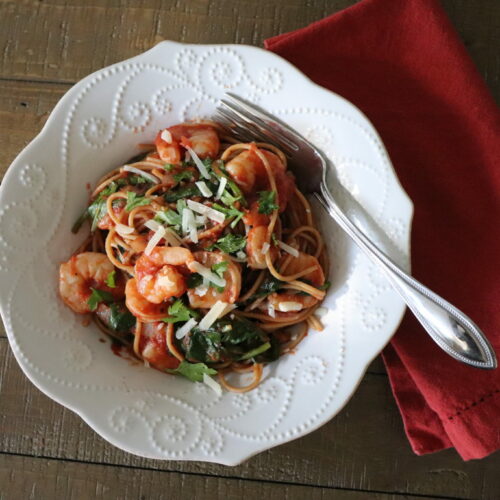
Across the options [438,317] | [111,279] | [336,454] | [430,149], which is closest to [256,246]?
[111,279]

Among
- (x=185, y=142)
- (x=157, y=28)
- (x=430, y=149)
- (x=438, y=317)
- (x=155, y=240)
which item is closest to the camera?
(x=438, y=317)

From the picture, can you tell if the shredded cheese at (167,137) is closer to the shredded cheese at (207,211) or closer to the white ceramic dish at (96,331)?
the white ceramic dish at (96,331)

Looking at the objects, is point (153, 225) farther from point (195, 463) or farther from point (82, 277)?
point (195, 463)

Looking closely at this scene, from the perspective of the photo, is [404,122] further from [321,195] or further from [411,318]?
[411,318]

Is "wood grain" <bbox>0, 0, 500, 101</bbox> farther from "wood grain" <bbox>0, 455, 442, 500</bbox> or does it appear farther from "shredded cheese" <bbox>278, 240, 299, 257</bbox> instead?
"wood grain" <bbox>0, 455, 442, 500</bbox>

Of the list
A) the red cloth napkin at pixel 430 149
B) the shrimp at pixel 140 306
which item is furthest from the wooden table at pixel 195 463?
the shrimp at pixel 140 306

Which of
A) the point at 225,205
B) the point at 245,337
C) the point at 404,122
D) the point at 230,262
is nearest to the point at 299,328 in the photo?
the point at 245,337

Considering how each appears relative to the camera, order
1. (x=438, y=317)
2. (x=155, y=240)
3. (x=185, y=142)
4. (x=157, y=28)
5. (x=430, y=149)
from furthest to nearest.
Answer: (x=157, y=28) → (x=430, y=149) → (x=185, y=142) → (x=155, y=240) → (x=438, y=317)

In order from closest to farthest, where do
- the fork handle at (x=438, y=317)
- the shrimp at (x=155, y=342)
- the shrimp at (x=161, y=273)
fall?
the fork handle at (x=438, y=317) → the shrimp at (x=161, y=273) → the shrimp at (x=155, y=342)
